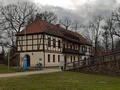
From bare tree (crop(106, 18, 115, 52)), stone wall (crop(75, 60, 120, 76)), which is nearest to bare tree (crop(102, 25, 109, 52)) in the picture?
bare tree (crop(106, 18, 115, 52))

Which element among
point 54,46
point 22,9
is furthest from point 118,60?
point 22,9

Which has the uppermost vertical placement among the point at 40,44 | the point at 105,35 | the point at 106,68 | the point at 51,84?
the point at 105,35

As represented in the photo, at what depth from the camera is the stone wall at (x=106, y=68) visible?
30.0 m

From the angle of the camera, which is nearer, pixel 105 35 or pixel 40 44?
pixel 40 44

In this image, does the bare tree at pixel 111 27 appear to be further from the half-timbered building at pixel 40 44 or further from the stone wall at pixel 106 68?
the stone wall at pixel 106 68

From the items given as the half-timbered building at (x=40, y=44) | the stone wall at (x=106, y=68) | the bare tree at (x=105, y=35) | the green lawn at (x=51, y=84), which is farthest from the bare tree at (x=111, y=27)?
the green lawn at (x=51, y=84)

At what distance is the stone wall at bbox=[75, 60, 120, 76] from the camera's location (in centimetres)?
2997

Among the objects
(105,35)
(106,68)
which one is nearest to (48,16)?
(105,35)

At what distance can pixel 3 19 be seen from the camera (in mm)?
54094

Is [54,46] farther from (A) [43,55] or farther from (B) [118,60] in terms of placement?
(B) [118,60]

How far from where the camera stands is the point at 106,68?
30609 mm

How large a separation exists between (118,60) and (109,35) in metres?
35.5

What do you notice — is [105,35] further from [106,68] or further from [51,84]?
[51,84]

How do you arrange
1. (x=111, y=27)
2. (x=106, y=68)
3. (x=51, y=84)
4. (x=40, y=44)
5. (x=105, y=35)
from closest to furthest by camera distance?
1. (x=51, y=84)
2. (x=106, y=68)
3. (x=40, y=44)
4. (x=111, y=27)
5. (x=105, y=35)
